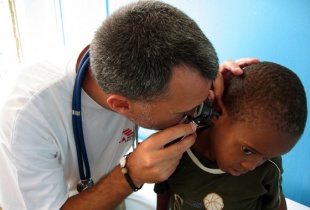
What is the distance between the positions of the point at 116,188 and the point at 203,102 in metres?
0.43

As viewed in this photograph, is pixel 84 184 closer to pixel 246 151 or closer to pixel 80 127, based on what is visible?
pixel 80 127

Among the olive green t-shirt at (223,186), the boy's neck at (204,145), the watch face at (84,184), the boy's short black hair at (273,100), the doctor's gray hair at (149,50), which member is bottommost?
the watch face at (84,184)

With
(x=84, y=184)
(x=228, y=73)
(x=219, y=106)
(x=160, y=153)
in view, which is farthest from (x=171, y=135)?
(x=84, y=184)

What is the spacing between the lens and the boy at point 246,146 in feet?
2.30

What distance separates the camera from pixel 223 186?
3.03 ft

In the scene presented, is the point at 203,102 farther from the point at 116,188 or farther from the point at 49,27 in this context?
the point at 49,27

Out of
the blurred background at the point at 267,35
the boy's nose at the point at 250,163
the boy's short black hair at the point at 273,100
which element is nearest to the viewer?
the boy's short black hair at the point at 273,100

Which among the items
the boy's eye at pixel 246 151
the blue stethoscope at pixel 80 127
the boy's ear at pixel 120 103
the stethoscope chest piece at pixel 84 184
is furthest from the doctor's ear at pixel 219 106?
the stethoscope chest piece at pixel 84 184

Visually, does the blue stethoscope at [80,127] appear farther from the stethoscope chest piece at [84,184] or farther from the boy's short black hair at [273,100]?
the boy's short black hair at [273,100]

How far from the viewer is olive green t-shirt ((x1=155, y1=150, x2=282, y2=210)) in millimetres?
905

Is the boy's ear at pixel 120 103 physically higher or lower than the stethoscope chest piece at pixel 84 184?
higher

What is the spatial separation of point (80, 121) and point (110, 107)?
0.42 feet

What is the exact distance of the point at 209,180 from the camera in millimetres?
940

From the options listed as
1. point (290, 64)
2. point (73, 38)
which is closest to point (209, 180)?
point (290, 64)
